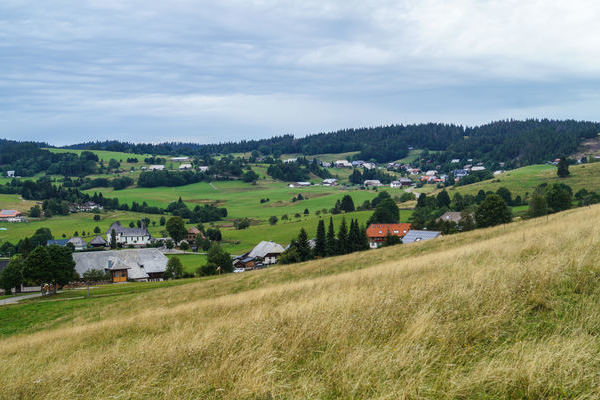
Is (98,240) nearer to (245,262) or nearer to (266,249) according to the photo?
(245,262)

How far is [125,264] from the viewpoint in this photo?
72312 mm

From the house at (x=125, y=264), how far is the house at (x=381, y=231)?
43998 millimetres

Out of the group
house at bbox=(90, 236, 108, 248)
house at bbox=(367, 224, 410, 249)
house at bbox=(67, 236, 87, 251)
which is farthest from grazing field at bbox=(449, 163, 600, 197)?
house at bbox=(67, 236, 87, 251)

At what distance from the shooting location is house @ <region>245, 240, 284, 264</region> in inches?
3396

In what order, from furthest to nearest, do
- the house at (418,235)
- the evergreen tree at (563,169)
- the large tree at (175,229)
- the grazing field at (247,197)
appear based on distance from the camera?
the grazing field at (247,197), the evergreen tree at (563,169), the large tree at (175,229), the house at (418,235)

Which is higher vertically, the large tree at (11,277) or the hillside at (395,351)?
the hillside at (395,351)

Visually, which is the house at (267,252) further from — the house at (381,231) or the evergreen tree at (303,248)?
the house at (381,231)

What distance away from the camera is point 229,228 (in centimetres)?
12438

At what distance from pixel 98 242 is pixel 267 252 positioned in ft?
163

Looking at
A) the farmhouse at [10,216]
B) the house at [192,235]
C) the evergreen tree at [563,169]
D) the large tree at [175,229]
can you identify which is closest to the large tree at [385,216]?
the house at [192,235]

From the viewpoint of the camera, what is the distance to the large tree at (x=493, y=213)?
60.8 metres

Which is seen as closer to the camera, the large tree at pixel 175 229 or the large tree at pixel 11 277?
the large tree at pixel 11 277

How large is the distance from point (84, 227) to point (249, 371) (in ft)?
456

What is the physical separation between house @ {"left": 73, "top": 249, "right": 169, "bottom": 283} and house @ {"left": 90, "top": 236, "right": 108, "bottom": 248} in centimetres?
3658
